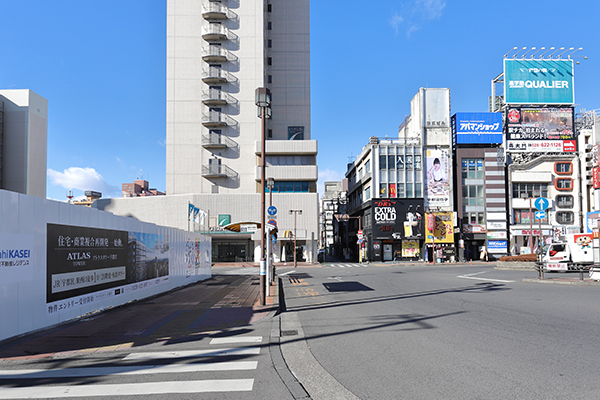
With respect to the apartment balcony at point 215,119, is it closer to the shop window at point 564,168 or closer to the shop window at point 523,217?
the shop window at point 523,217

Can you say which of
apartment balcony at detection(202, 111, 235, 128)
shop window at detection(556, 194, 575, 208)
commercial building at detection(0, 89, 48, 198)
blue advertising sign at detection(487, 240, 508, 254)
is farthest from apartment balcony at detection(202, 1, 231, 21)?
shop window at detection(556, 194, 575, 208)

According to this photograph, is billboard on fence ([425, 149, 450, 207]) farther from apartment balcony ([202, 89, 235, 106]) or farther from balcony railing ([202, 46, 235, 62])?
balcony railing ([202, 46, 235, 62])

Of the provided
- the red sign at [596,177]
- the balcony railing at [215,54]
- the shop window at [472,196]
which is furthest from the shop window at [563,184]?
the balcony railing at [215,54]

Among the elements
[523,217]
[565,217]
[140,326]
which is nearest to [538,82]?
[523,217]

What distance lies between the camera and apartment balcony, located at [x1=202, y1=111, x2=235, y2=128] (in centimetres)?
5519

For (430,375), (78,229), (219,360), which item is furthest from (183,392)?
(78,229)

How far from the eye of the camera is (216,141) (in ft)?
182

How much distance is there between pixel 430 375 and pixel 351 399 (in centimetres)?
145

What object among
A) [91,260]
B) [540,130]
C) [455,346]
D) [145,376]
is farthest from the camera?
[540,130]

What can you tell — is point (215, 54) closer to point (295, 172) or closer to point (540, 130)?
point (295, 172)

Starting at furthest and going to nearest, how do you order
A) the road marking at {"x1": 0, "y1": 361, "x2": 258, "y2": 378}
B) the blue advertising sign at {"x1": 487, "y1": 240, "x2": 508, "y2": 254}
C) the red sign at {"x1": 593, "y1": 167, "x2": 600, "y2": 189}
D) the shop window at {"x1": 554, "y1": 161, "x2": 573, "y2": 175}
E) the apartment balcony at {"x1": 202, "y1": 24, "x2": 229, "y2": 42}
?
the shop window at {"x1": 554, "y1": 161, "x2": 573, "y2": 175}, the apartment balcony at {"x1": 202, "y1": 24, "x2": 229, "y2": 42}, the blue advertising sign at {"x1": 487, "y1": 240, "x2": 508, "y2": 254}, the red sign at {"x1": 593, "y1": 167, "x2": 600, "y2": 189}, the road marking at {"x1": 0, "y1": 361, "x2": 258, "y2": 378}

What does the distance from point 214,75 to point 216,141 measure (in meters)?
8.54

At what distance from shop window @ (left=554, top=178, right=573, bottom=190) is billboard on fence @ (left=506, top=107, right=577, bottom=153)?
12.3ft

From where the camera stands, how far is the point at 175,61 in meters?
56.4
